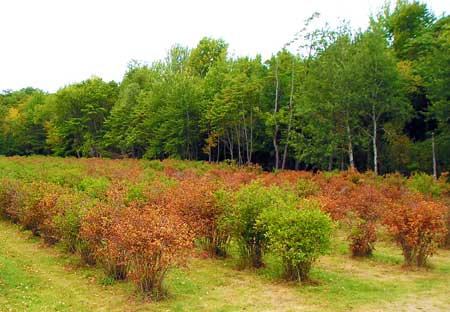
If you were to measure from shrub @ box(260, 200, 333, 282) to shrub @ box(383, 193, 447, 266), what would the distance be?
7.13ft

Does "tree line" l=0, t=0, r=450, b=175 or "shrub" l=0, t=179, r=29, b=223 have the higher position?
"tree line" l=0, t=0, r=450, b=175

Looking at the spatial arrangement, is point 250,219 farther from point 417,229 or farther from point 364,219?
point 364,219

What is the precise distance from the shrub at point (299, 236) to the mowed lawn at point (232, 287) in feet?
1.86

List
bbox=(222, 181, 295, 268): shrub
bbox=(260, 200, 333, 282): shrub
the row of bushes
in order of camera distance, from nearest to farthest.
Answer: the row of bushes
bbox=(260, 200, 333, 282): shrub
bbox=(222, 181, 295, 268): shrub

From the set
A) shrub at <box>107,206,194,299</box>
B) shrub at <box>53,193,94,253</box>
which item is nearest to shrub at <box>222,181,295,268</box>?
shrub at <box>107,206,194,299</box>

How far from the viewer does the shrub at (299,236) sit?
7.92 m

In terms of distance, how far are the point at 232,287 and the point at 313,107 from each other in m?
22.9

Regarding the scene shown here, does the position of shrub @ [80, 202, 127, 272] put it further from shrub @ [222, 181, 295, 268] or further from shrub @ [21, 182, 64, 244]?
shrub @ [222, 181, 295, 268]

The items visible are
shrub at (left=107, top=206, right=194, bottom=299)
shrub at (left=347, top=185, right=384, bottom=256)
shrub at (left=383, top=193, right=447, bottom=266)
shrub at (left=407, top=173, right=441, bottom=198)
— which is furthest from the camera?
shrub at (left=407, top=173, right=441, bottom=198)

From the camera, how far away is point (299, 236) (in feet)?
26.0

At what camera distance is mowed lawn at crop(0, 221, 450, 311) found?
281 inches

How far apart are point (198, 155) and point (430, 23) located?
23.0m

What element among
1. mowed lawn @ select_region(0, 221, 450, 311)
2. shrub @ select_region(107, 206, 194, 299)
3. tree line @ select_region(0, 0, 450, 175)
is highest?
tree line @ select_region(0, 0, 450, 175)

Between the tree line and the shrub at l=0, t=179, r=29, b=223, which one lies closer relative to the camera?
the shrub at l=0, t=179, r=29, b=223
